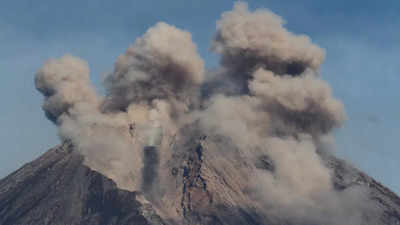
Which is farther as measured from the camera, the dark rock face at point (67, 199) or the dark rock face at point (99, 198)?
the dark rock face at point (99, 198)

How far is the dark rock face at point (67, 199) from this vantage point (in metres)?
96.2

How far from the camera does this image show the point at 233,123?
10881cm

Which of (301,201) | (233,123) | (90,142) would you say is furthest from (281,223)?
(90,142)

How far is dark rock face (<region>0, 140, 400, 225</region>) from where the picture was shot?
96750 millimetres

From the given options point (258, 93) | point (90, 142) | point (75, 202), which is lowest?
point (75, 202)

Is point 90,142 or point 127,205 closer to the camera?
point 127,205

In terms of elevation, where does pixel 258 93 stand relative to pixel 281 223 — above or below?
above

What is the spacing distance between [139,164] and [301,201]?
620 inches

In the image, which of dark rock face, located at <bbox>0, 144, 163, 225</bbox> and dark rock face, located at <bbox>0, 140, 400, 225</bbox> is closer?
dark rock face, located at <bbox>0, 144, 163, 225</bbox>

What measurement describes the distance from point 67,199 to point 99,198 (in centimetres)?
298

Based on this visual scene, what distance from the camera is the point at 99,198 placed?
98938 mm

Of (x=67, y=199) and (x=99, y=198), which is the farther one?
(x=67, y=199)

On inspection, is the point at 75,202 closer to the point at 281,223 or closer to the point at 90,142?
the point at 90,142

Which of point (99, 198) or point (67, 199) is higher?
point (99, 198)
